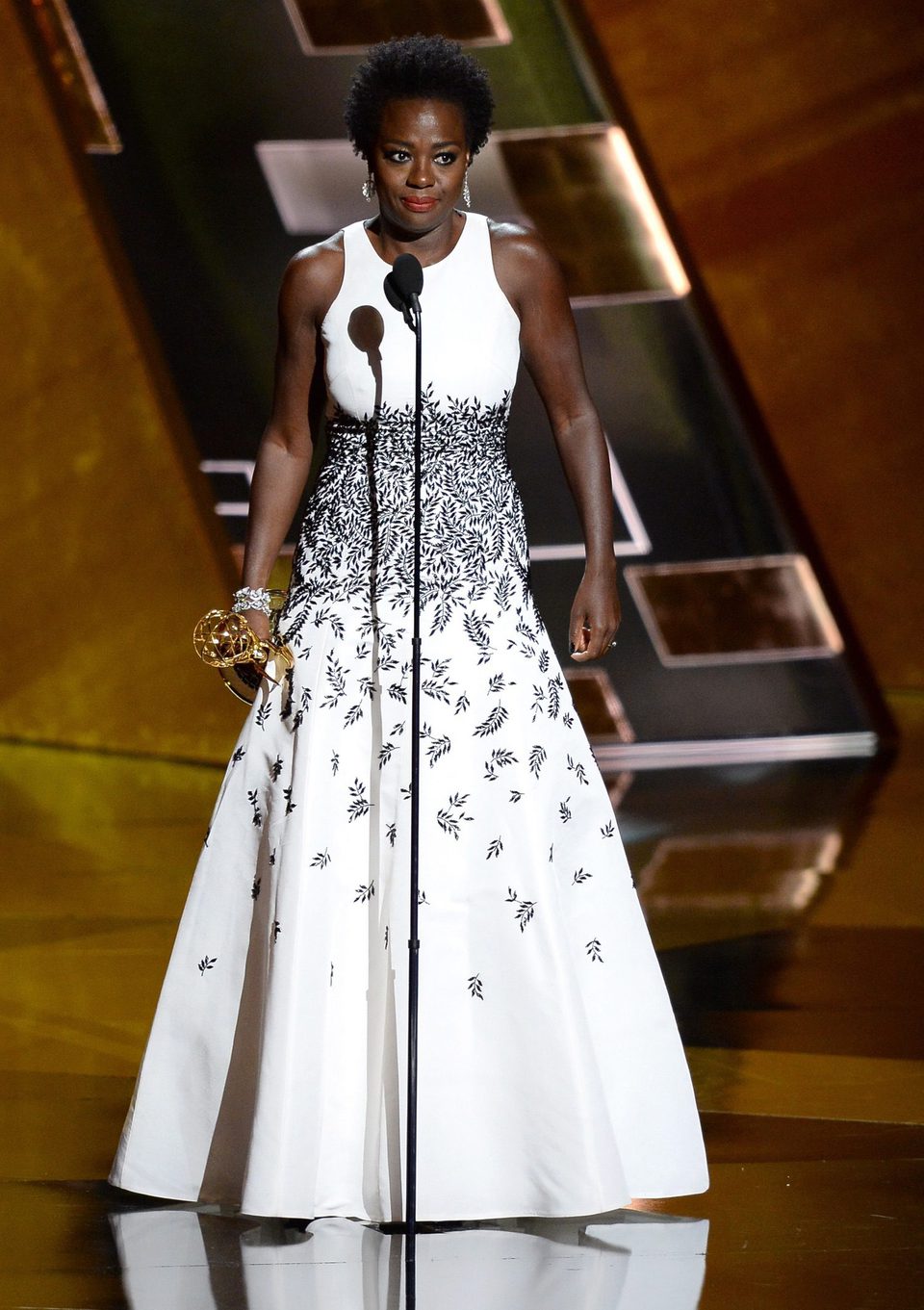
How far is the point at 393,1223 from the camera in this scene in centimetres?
296

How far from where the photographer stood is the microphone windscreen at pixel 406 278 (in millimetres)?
2707

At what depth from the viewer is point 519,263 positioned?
305cm

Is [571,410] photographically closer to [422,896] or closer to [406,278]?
[406,278]

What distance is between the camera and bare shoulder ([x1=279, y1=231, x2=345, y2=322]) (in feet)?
9.95

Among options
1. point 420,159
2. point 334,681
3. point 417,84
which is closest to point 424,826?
point 334,681

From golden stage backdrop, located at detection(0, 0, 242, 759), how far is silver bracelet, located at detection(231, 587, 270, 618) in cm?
533

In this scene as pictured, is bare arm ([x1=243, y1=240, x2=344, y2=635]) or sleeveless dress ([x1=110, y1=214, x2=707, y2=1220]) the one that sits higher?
bare arm ([x1=243, y1=240, x2=344, y2=635])

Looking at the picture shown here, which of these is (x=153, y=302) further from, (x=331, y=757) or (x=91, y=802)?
(x=331, y=757)

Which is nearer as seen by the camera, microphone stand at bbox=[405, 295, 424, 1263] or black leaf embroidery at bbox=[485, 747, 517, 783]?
microphone stand at bbox=[405, 295, 424, 1263]

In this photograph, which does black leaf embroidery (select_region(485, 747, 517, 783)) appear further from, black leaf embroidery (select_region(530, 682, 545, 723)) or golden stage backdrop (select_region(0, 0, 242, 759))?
golden stage backdrop (select_region(0, 0, 242, 759))

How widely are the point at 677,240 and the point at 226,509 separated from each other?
261 centimetres

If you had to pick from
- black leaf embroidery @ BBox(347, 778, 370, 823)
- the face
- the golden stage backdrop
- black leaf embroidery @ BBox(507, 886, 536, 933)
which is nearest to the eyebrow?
the face

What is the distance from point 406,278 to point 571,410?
19.9 inches

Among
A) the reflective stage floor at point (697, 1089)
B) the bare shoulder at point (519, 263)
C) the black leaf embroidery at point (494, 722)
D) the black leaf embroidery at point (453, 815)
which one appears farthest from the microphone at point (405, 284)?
the reflective stage floor at point (697, 1089)
